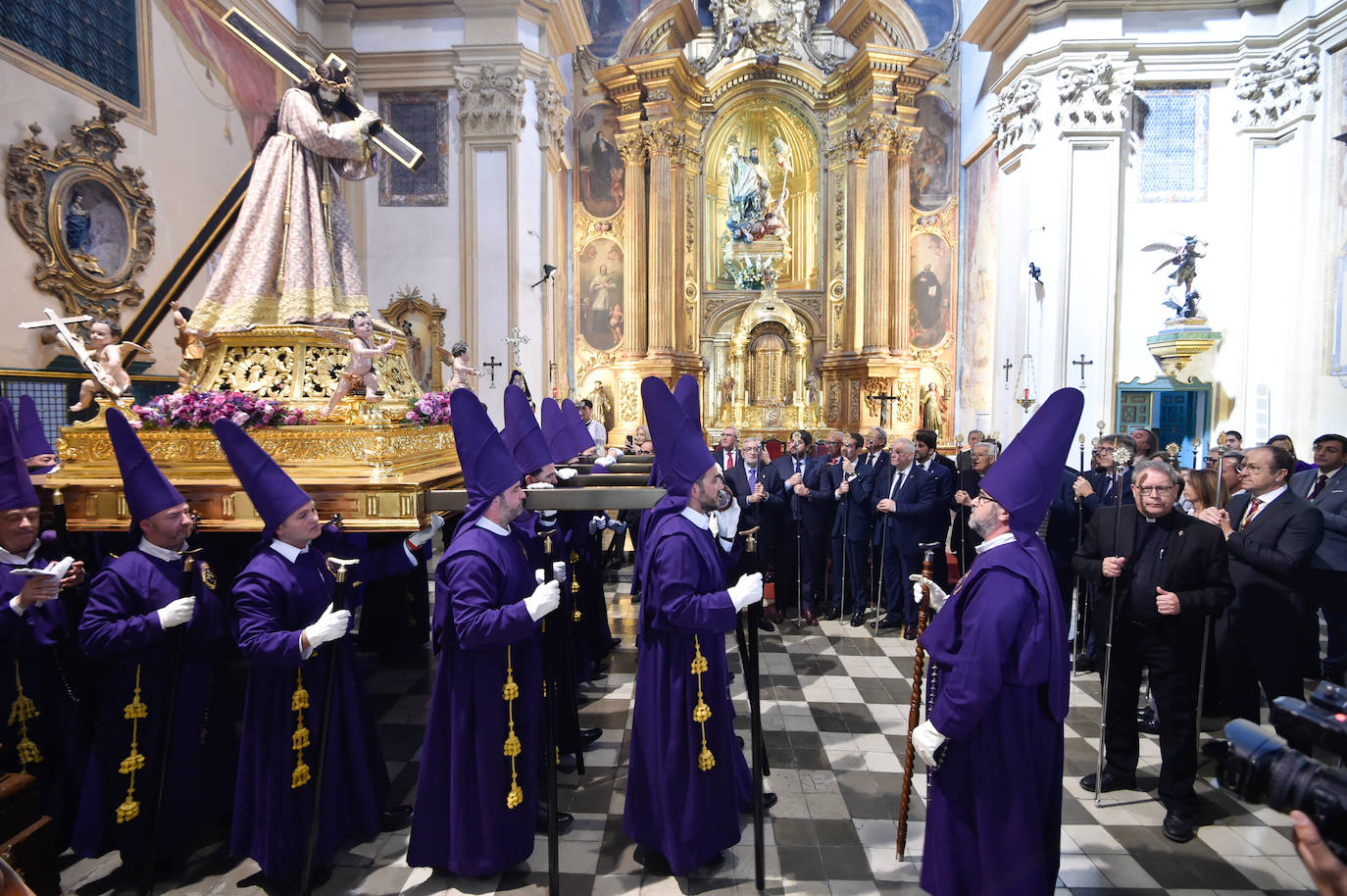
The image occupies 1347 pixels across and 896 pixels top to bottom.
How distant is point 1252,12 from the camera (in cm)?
1209

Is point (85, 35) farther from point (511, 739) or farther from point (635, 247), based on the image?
point (635, 247)

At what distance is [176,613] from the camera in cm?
311

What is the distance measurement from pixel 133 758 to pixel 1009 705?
4.02 meters

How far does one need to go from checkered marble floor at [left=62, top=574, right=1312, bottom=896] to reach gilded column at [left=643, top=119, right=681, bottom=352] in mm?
13472

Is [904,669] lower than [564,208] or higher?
lower

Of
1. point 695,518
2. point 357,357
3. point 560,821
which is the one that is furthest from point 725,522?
point 357,357

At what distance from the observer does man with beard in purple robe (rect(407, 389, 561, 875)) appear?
3.15 meters

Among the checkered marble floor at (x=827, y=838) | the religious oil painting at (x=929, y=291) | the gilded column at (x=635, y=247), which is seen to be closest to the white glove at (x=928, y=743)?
the checkered marble floor at (x=827, y=838)

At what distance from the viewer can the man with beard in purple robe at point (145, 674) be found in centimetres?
311

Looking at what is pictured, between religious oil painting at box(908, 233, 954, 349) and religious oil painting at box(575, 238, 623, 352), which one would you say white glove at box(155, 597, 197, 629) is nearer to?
religious oil painting at box(575, 238, 623, 352)

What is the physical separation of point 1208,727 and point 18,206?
11.9 meters

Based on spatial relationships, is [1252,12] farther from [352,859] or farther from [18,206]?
[18,206]

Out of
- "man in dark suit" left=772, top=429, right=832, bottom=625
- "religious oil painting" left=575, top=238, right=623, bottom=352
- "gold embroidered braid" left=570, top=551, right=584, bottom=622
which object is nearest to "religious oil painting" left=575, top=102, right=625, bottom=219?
"religious oil painting" left=575, top=238, right=623, bottom=352

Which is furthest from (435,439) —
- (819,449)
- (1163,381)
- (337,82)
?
(1163,381)
